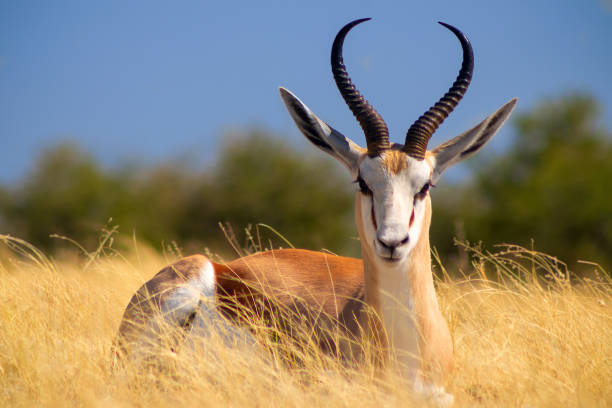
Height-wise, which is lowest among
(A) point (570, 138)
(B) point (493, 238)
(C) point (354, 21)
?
(B) point (493, 238)

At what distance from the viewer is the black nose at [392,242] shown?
14.4ft

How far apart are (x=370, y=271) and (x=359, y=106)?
4.38ft

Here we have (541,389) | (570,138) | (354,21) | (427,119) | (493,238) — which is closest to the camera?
(541,389)

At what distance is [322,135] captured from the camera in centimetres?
543

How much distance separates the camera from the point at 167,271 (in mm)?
6312

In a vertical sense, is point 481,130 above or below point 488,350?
above

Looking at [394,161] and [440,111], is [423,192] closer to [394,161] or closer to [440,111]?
[394,161]

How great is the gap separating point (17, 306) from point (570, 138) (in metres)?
34.8

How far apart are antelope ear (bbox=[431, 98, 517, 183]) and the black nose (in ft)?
2.89

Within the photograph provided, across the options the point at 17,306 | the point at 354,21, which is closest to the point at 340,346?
the point at 354,21

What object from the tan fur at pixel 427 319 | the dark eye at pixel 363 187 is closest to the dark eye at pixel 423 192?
the tan fur at pixel 427 319

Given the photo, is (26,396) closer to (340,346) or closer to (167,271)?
(167,271)

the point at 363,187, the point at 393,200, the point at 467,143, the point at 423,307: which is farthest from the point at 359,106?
the point at 423,307

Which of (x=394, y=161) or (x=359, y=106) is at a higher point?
(x=359, y=106)
